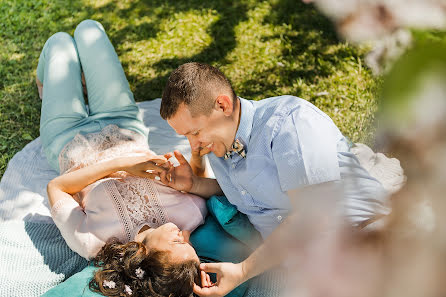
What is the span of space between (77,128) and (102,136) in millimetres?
222

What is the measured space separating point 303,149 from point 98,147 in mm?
1708

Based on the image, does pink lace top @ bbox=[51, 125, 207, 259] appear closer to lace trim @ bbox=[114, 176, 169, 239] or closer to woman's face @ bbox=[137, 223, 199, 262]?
lace trim @ bbox=[114, 176, 169, 239]

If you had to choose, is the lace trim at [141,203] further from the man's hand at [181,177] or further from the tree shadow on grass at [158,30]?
the tree shadow on grass at [158,30]

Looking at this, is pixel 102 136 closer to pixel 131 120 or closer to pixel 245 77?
pixel 131 120

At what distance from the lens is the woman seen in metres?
2.37

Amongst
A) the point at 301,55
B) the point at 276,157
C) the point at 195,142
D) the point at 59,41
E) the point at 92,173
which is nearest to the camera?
the point at 276,157

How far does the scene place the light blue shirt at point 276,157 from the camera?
2057 millimetres

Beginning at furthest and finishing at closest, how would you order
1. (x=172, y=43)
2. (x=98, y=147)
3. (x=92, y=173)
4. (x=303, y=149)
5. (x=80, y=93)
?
(x=172, y=43), (x=80, y=93), (x=98, y=147), (x=92, y=173), (x=303, y=149)

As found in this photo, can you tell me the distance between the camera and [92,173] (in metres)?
2.79

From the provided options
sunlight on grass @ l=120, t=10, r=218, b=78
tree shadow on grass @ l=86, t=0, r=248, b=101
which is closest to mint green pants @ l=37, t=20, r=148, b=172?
tree shadow on grass @ l=86, t=0, r=248, b=101

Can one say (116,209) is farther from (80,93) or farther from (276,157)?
(80,93)

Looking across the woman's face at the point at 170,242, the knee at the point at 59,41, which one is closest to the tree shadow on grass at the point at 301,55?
the knee at the point at 59,41

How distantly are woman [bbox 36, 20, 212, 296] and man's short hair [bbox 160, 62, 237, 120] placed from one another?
0.62m

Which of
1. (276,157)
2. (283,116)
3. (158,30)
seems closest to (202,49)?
(158,30)
